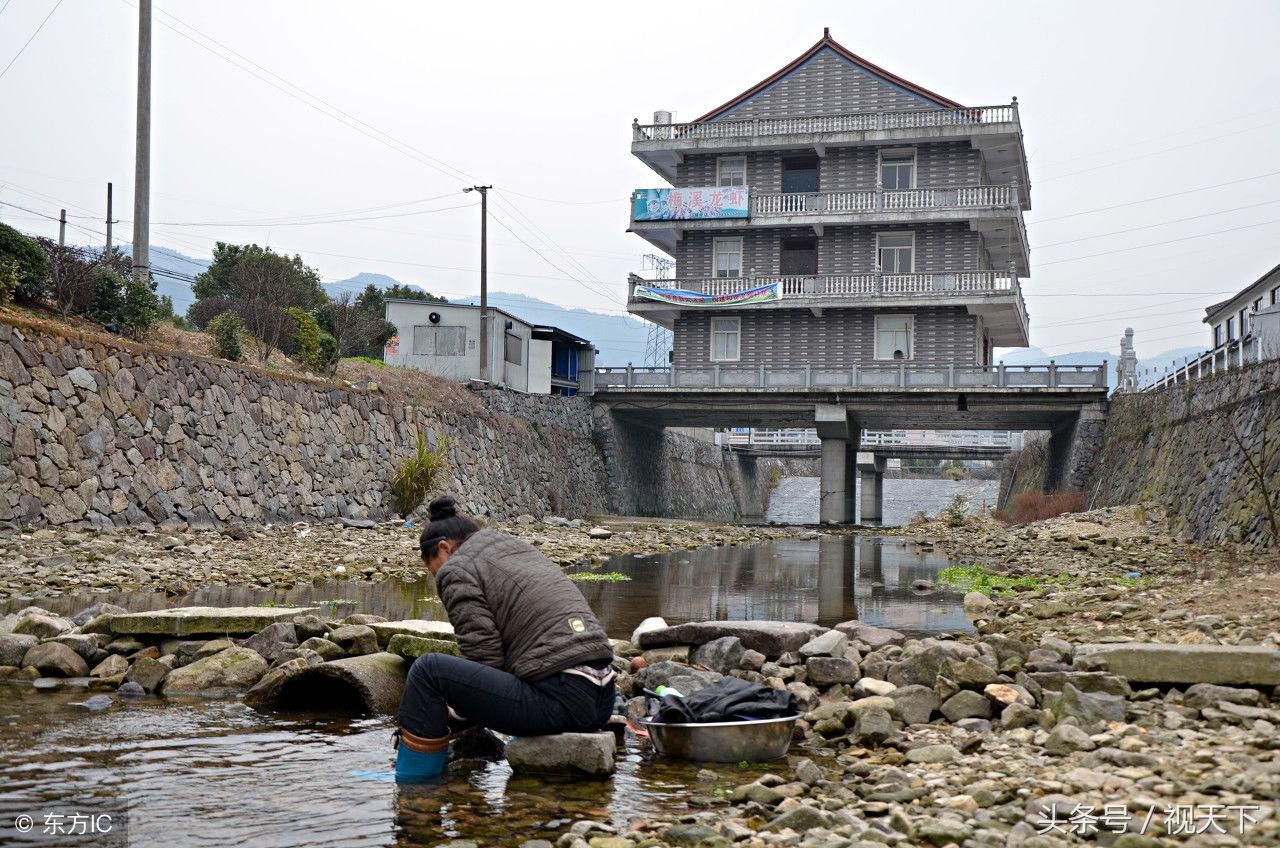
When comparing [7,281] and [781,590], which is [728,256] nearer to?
[7,281]

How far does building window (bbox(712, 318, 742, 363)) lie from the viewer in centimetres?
4406

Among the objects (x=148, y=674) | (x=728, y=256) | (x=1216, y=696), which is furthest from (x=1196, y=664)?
(x=728, y=256)

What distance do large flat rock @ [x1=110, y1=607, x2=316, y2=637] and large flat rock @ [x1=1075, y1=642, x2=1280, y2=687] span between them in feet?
19.9

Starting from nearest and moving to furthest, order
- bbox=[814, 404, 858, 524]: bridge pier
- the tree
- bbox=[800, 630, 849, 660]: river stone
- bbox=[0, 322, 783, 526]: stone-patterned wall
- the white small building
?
bbox=[800, 630, 849, 660]: river stone < bbox=[0, 322, 783, 526]: stone-patterned wall < the tree < the white small building < bbox=[814, 404, 858, 524]: bridge pier

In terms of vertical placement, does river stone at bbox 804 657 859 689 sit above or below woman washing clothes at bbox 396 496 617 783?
below

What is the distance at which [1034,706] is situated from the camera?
6430 mm

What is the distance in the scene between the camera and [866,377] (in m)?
37.2

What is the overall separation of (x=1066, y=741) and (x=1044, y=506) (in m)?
29.7

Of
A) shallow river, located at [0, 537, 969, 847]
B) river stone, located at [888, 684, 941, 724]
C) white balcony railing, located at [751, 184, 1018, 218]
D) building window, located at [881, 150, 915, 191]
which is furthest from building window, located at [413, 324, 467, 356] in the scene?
river stone, located at [888, 684, 941, 724]

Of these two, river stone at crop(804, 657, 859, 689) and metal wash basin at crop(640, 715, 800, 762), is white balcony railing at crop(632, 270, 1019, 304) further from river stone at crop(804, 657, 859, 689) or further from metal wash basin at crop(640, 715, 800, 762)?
metal wash basin at crop(640, 715, 800, 762)

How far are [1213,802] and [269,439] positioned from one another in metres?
21.3

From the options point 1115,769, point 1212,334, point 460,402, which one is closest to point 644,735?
point 1115,769

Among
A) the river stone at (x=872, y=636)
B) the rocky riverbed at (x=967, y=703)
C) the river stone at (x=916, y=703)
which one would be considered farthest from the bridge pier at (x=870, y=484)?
the river stone at (x=916, y=703)

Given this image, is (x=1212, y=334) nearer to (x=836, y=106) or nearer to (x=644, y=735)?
(x=836, y=106)
